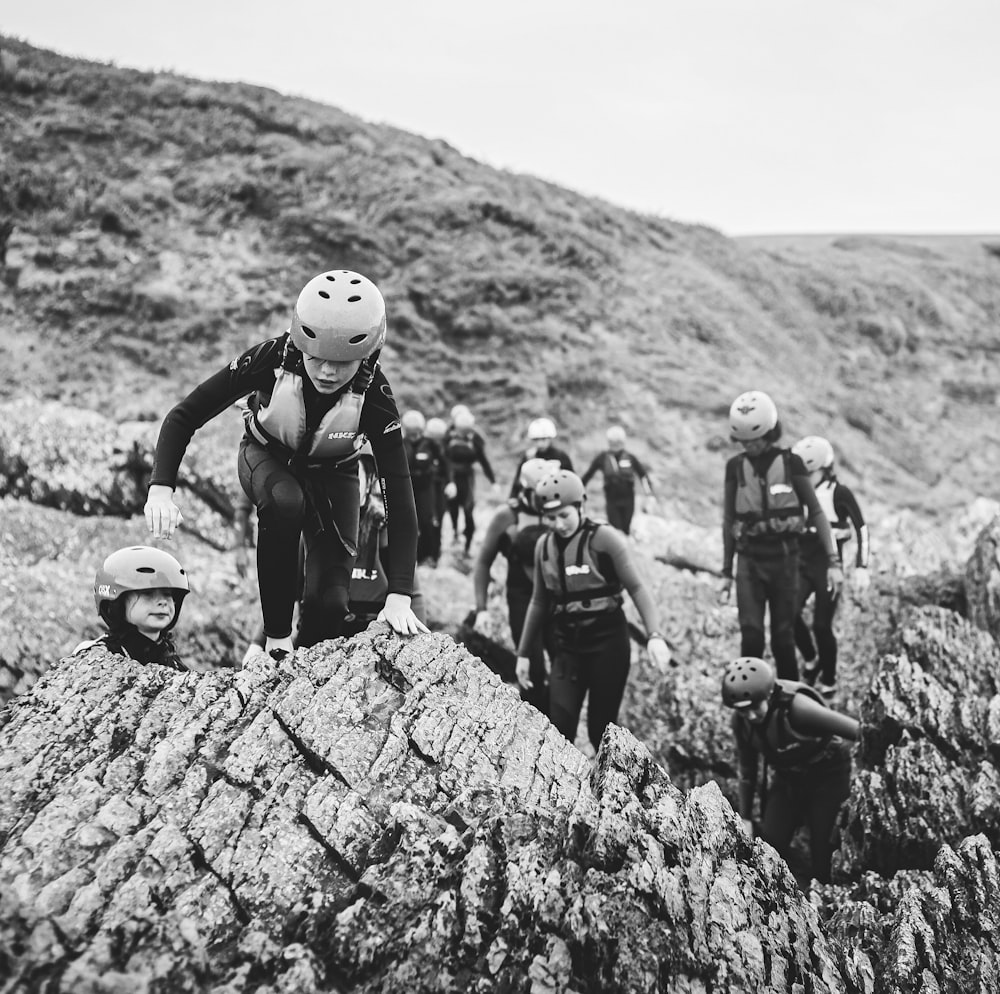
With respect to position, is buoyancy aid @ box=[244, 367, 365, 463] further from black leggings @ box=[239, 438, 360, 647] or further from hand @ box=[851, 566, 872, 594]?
hand @ box=[851, 566, 872, 594]

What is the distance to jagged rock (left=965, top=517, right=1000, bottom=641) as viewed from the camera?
9984mm

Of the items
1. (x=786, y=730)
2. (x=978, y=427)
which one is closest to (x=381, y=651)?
(x=786, y=730)

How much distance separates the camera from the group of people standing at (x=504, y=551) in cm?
470

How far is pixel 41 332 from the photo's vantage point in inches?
736

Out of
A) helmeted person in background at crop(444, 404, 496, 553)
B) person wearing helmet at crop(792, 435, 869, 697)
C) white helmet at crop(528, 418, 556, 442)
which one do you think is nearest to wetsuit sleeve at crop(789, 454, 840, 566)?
person wearing helmet at crop(792, 435, 869, 697)

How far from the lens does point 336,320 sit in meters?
4.46

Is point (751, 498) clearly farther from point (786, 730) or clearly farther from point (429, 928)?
point (429, 928)

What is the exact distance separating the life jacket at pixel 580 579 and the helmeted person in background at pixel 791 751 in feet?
3.67

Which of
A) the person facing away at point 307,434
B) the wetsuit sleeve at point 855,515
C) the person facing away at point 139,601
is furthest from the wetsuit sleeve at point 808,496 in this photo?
the person facing away at point 139,601

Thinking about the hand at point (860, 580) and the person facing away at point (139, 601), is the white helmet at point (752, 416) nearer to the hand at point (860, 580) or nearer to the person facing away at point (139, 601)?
the hand at point (860, 580)

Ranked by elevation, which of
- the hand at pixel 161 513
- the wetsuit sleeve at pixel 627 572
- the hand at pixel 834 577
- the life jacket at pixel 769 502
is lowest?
the hand at pixel 834 577

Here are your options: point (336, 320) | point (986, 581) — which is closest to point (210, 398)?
A: point (336, 320)

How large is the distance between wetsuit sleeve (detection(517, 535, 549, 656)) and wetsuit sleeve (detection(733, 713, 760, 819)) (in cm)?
175

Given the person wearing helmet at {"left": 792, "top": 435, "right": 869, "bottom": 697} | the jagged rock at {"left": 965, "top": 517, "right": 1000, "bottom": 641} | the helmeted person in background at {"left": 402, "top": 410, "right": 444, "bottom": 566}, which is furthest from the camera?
the helmeted person in background at {"left": 402, "top": 410, "right": 444, "bottom": 566}
